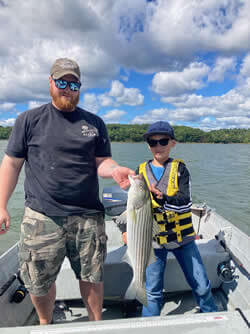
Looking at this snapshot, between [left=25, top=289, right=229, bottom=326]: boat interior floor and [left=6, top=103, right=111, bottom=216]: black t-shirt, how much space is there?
184 centimetres

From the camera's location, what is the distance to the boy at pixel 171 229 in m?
2.60

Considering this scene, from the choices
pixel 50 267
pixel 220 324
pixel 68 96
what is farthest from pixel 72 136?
pixel 220 324

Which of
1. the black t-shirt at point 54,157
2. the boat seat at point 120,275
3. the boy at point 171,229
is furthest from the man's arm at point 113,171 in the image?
the boat seat at point 120,275

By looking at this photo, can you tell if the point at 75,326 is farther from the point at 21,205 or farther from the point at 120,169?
the point at 21,205

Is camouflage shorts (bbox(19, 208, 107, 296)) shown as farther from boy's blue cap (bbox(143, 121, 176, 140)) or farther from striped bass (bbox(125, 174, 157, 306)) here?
boy's blue cap (bbox(143, 121, 176, 140))

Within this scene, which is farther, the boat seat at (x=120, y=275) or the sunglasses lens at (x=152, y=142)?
the boat seat at (x=120, y=275)

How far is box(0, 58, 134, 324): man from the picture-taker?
7.08 ft

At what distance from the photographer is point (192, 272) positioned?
2.59m

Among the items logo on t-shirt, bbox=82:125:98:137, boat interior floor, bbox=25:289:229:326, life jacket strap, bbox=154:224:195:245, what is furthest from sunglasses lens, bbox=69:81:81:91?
boat interior floor, bbox=25:289:229:326

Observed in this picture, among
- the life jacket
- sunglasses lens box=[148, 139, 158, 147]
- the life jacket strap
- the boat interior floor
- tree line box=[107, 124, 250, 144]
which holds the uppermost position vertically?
tree line box=[107, 124, 250, 144]

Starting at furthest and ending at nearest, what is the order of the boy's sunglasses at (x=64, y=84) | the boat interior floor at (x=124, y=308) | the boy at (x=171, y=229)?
the boat interior floor at (x=124, y=308) → the boy at (x=171, y=229) → the boy's sunglasses at (x=64, y=84)

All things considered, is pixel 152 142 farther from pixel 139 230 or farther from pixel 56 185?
pixel 56 185

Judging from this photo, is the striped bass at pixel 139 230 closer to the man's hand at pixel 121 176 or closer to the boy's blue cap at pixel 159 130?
the man's hand at pixel 121 176

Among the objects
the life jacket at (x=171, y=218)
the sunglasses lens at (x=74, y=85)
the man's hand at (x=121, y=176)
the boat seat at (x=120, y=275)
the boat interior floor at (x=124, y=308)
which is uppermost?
the sunglasses lens at (x=74, y=85)
